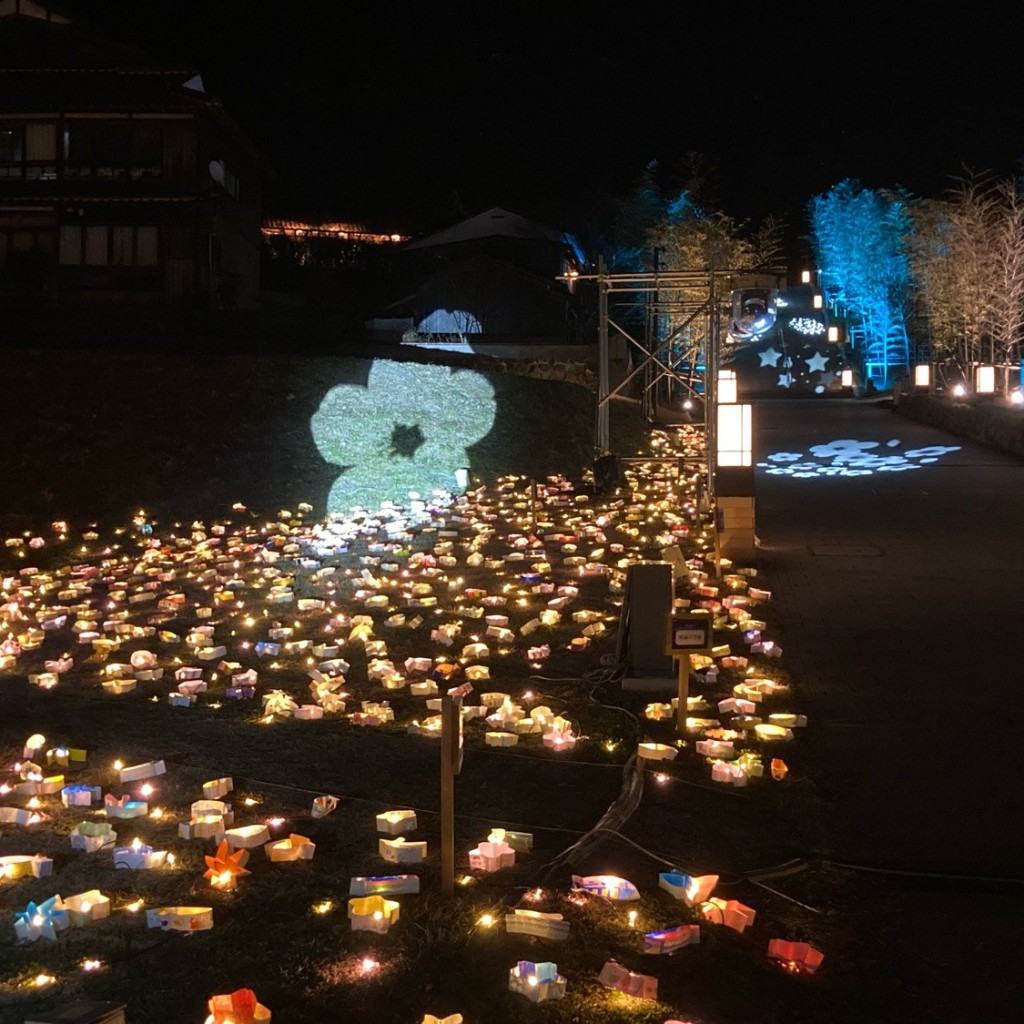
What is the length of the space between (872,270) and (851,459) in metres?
37.3

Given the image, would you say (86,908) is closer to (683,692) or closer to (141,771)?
(141,771)

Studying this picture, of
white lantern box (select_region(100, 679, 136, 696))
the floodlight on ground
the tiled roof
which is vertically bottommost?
white lantern box (select_region(100, 679, 136, 696))

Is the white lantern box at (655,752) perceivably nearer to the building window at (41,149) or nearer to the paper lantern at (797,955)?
the paper lantern at (797,955)

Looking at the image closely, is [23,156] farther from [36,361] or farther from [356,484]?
[356,484]

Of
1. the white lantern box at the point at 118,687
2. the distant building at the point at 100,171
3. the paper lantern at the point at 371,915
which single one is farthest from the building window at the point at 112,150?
the paper lantern at the point at 371,915

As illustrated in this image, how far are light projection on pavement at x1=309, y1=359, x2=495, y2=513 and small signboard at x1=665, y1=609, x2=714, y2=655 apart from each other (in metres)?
9.45

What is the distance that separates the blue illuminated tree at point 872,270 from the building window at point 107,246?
36328 mm

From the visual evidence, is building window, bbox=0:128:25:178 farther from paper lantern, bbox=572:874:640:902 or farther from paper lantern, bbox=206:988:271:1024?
paper lantern, bbox=206:988:271:1024

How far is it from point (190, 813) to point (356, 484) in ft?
36.4

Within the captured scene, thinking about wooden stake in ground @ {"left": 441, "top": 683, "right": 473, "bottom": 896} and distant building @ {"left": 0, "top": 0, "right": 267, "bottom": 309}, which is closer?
wooden stake in ground @ {"left": 441, "top": 683, "right": 473, "bottom": 896}

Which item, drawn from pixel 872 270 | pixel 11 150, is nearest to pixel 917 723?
pixel 11 150

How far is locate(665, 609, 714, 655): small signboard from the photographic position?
19.2 ft

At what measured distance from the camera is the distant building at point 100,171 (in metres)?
28.2

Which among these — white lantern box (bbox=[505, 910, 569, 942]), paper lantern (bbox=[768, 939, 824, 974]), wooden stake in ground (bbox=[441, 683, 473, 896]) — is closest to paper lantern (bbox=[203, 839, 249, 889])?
wooden stake in ground (bbox=[441, 683, 473, 896])
